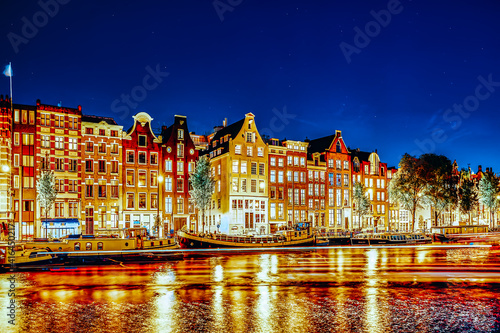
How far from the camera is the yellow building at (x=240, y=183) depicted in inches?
3031

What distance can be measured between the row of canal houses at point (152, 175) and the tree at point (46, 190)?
3680 mm

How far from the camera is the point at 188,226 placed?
247 ft

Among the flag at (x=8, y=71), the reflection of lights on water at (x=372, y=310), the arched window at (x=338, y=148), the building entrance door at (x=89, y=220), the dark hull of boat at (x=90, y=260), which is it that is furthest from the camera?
the arched window at (x=338, y=148)

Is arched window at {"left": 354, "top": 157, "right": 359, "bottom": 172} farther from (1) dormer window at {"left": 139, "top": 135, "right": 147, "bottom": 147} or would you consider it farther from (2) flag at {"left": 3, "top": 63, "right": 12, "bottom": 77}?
(2) flag at {"left": 3, "top": 63, "right": 12, "bottom": 77}

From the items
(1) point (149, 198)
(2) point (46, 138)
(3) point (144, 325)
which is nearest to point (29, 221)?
(2) point (46, 138)

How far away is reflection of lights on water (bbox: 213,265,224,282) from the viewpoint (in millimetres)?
31409

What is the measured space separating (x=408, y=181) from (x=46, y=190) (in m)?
61.5

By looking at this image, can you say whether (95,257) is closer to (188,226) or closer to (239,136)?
(188,226)

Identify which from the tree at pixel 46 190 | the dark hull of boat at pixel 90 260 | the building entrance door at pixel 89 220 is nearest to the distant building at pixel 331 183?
the building entrance door at pixel 89 220

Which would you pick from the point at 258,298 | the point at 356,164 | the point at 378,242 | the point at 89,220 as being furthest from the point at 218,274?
the point at 356,164

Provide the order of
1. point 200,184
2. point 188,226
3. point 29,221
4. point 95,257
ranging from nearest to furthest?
1. point 95,257
2. point 29,221
3. point 200,184
4. point 188,226

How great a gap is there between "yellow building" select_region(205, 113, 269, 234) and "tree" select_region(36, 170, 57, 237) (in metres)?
27.6

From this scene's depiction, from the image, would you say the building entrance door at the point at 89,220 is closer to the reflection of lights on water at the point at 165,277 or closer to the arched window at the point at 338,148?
the reflection of lights on water at the point at 165,277

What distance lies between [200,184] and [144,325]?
4901cm
